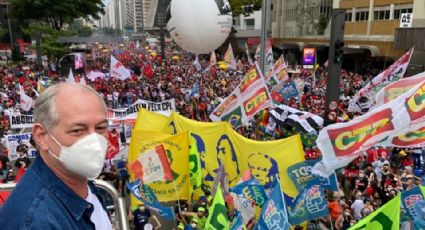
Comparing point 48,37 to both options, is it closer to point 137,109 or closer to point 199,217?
point 137,109

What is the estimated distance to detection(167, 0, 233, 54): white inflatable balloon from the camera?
57.6 feet

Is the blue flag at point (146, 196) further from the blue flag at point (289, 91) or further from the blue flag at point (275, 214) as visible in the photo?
the blue flag at point (289, 91)

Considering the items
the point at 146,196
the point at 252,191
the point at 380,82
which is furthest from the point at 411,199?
the point at 380,82

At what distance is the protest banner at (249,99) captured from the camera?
1055 centimetres

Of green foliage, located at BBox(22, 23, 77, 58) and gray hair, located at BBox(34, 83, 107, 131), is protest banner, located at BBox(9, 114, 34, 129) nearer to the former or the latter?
gray hair, located at BBox(34, 83, 107, 131)

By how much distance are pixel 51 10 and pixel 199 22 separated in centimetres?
2624

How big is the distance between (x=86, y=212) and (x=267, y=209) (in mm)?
3921

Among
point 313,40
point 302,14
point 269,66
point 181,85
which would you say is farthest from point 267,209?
point 302,14

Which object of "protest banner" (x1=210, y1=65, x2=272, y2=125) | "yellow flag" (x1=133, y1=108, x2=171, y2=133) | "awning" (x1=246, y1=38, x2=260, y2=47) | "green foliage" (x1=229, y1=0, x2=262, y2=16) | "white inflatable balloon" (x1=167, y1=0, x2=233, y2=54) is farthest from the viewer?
"awning" (x1=246, y1=38, x2=260, y2=47)

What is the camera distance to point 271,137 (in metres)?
12.7

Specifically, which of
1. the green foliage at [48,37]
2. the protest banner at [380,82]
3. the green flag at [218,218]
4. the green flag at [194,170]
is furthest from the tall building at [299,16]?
the green flag at [218,218]

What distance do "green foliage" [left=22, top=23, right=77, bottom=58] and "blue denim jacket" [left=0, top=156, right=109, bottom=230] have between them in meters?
37.8

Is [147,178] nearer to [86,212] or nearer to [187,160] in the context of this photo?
[187,160]

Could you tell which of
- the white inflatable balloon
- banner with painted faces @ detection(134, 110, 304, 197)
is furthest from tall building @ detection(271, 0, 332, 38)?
banner with painted faces @ detection(134, 110, 304, 197)
